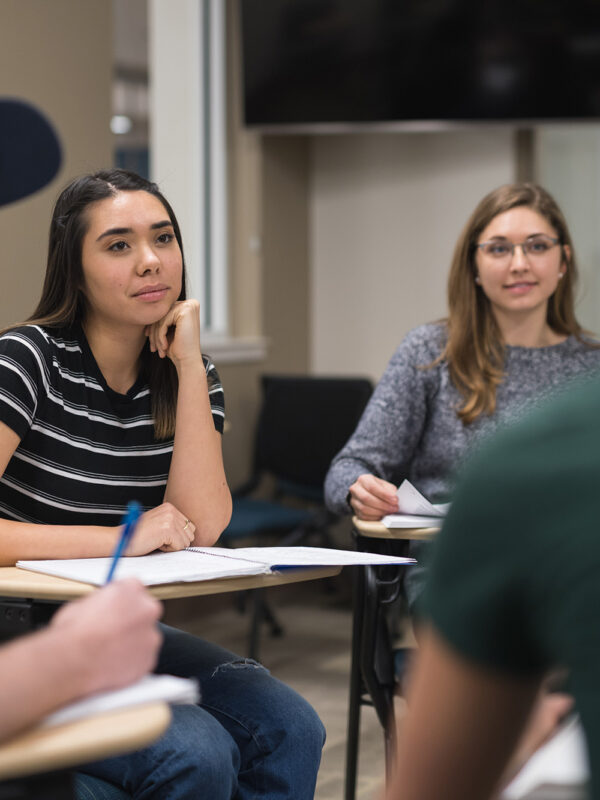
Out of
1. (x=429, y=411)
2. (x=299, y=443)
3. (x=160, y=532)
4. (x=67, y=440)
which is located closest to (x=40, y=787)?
(x=160, y=532)

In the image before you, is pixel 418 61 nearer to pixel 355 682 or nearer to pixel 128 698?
pixel 355 682

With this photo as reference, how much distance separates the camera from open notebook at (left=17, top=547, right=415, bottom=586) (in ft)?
4.44

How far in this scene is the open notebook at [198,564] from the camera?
135 cm

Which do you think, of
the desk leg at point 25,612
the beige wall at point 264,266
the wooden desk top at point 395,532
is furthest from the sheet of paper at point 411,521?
the beige wall at point 264,266

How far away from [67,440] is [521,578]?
130cm

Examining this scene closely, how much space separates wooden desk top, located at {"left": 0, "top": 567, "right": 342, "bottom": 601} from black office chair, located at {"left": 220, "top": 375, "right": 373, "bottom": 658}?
230 cm

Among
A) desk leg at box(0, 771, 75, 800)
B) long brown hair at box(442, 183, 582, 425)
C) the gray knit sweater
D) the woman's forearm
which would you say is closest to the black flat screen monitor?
long brown hair at box(442, 183, 582, 425)

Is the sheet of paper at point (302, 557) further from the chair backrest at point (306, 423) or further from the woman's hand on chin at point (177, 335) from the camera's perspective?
the chair backrest at point (306, 423)

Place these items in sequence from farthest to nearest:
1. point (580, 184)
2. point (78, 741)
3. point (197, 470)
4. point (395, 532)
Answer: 1. point (580, 184)
2. point (395, 532)
3. point (197, 470)
4. point (78, 741)

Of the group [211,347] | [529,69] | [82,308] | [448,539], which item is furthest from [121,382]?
[529,69]

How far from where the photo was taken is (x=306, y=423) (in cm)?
412

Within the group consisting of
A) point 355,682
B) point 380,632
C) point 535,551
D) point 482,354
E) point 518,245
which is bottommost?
point 355,682

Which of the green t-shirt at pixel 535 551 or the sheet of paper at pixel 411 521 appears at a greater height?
the green t-shirt at pixel 535 551

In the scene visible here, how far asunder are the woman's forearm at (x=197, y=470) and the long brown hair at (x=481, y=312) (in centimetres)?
73
